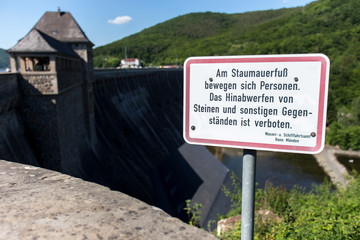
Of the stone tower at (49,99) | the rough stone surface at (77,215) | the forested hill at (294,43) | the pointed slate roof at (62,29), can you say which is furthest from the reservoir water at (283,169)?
the rough stone surface at (77,215)

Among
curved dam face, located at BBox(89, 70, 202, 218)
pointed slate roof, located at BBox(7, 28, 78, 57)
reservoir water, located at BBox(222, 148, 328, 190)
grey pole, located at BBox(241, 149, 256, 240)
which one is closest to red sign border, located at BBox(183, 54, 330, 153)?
grey pole, located at BBox(241, 149, 256, 240)

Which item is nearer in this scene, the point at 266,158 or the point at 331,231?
the point at 331,231

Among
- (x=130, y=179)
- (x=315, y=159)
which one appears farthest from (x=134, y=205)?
(x=315, y=159)

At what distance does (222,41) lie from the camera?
121625 mm

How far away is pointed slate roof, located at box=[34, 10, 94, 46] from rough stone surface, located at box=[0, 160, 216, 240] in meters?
13.2

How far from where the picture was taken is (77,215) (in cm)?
195

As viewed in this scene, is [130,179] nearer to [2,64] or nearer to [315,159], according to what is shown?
[2,64]

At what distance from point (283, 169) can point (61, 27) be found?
23.7m

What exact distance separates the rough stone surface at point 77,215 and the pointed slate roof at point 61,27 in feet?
43.5

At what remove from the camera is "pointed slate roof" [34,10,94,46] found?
14648mm

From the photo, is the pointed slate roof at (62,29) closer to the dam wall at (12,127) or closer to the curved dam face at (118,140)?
the curved dam face at (118,140)

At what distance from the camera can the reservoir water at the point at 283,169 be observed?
2652 cm

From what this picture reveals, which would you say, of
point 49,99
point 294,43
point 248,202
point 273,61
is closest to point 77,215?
point 248,202

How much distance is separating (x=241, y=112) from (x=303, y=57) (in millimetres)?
500
